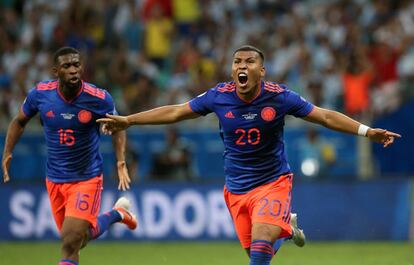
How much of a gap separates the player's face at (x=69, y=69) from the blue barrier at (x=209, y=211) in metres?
5.74

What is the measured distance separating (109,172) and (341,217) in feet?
13.3

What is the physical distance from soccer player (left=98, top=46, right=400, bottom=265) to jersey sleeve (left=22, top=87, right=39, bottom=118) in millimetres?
1369

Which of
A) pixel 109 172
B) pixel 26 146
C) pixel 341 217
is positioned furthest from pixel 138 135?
Answer: pixel 341 217

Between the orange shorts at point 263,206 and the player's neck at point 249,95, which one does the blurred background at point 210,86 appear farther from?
the player's neck at point 249,95

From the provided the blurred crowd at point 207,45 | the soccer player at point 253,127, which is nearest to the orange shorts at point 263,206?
the soccer player at point 253,127

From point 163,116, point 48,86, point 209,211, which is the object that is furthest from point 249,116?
point 209,211

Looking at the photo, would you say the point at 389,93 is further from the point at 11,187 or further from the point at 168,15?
the point at 11,187

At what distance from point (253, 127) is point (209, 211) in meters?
6.50

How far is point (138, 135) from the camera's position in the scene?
17.0m

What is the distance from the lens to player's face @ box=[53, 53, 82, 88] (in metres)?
10.4

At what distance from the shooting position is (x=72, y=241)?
9.84 m

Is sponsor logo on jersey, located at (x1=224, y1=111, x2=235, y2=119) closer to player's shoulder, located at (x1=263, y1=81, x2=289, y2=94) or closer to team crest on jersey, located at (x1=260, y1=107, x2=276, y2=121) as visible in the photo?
team crest on jersey, located at (x1=260, y1=107, x2=276, y2=121)

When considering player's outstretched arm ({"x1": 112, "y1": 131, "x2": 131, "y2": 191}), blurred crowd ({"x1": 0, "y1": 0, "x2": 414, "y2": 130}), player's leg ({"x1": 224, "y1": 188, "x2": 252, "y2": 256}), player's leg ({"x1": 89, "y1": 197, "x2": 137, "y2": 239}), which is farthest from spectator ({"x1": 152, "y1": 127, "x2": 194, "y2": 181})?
player's leg ({"x1": 224, "y1": 188, "x2": 252, "y2": 256})

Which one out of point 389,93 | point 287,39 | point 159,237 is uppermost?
point 287,39
